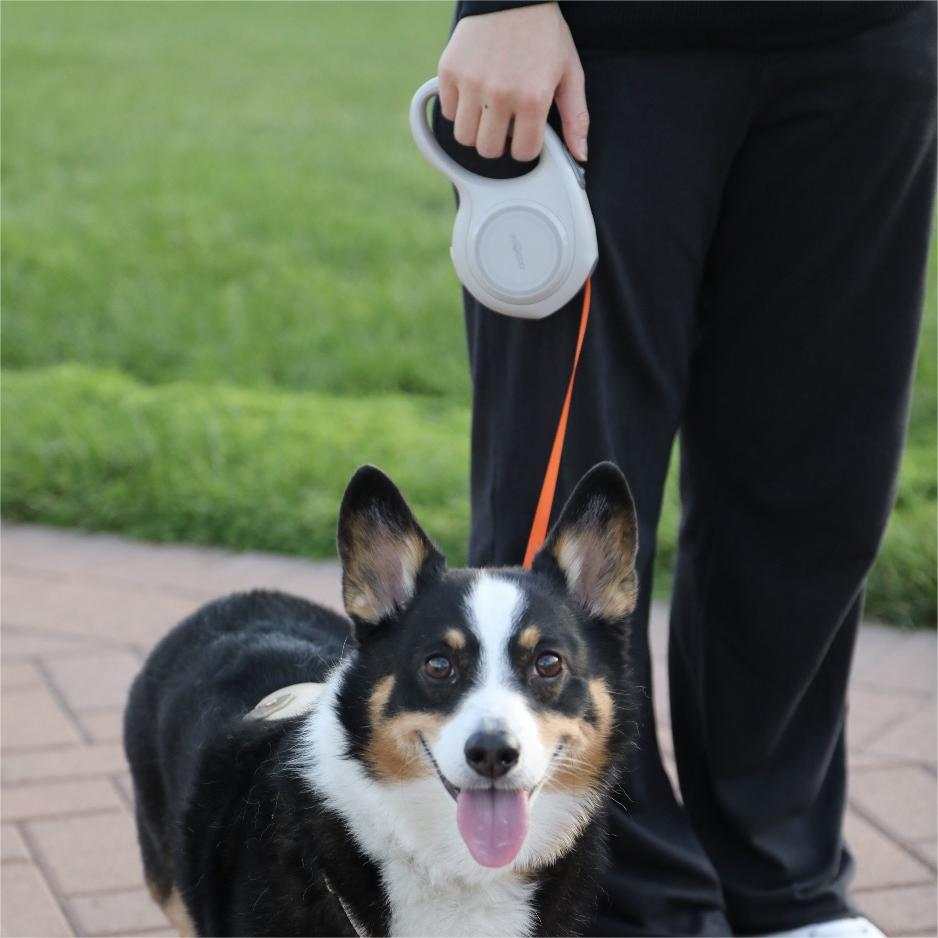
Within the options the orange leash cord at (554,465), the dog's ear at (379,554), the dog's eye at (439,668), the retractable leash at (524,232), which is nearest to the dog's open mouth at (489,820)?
the dog's eye at (439,668)

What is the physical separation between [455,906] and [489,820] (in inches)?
8.5

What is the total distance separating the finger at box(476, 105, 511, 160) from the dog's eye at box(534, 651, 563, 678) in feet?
2.48

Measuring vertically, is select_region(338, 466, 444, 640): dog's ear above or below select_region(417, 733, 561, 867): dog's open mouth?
above

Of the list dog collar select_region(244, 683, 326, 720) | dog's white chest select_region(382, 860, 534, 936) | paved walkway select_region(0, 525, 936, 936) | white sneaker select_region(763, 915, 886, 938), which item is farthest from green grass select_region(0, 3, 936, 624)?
dog's white chest select_region(382, 860, 534, 936)

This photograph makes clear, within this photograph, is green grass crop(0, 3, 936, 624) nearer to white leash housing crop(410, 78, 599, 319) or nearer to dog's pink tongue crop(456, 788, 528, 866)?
white leash housing crop(410, 78, 599, 319)

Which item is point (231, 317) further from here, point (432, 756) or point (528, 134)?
point (432, 756)

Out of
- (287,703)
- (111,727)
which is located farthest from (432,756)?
(111,727)

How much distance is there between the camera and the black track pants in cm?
233

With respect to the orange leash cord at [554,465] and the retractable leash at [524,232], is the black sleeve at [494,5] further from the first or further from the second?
the orange leash cord at [554,465]

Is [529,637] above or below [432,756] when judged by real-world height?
above

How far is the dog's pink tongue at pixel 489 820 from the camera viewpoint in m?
2.08

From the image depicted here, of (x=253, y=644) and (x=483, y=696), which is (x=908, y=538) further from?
(x=483, y=696)

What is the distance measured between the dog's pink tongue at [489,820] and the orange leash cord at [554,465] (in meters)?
0.40

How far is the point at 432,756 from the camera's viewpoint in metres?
2.11
